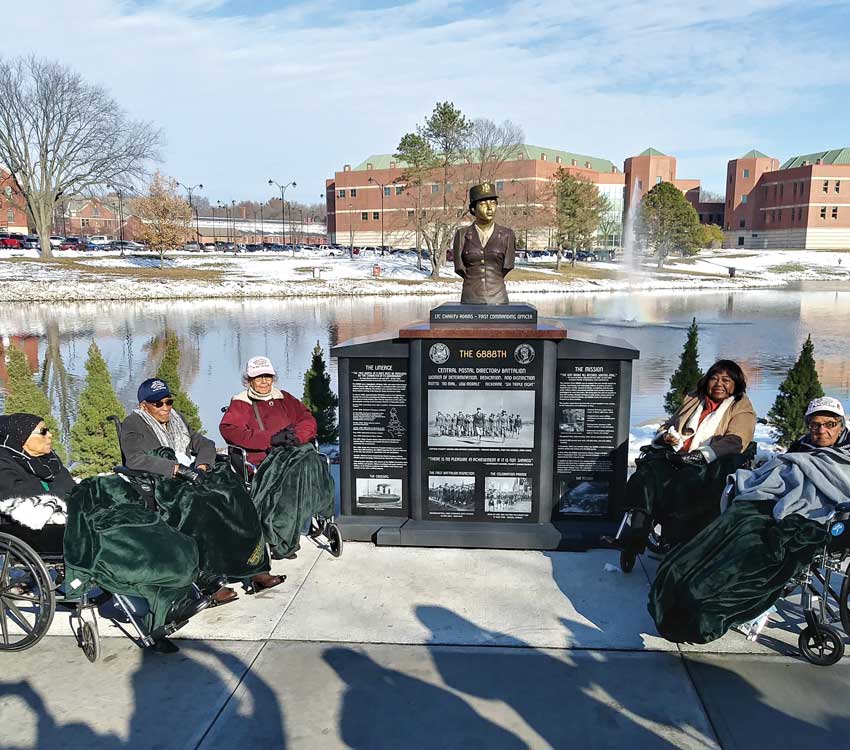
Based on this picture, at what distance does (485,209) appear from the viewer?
6.50m

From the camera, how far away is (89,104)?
55.4 meters

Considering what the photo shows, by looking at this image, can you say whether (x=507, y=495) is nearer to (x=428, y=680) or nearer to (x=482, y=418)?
(x=482, y=418)

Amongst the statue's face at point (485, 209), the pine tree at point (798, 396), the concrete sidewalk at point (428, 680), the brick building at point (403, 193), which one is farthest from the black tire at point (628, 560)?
the brick building at point (403, 193)

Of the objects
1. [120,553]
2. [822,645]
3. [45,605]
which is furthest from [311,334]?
[822,645]

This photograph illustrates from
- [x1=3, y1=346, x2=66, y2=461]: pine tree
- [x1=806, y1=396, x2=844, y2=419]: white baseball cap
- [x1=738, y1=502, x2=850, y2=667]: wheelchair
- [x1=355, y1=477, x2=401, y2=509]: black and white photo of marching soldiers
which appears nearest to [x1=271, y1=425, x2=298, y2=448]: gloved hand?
[x1=355, y1=477, x2=401, y2=509]: black and white photo of marching soldiers

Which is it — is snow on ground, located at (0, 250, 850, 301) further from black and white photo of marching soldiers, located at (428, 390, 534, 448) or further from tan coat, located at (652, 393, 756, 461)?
tan coat, located at (652, 393, 756, 461)

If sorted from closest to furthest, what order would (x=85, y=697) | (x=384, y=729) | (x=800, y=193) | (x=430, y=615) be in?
(x=384, y=729) → (x=85, y=697) → (x=430, y=615) → (x=800, y=193)

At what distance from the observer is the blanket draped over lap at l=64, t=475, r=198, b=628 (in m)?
3.89

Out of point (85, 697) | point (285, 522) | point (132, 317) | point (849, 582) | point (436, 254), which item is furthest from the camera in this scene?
point (436, 254)

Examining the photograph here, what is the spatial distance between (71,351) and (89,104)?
4704 cm

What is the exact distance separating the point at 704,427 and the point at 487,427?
1.64m

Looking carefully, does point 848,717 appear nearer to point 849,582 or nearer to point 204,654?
point 849,582

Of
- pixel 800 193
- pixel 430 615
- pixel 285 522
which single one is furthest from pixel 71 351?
pixel 800 193

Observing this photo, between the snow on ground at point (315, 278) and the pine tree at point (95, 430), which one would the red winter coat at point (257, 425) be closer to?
the pine tree at point (95, 430)
